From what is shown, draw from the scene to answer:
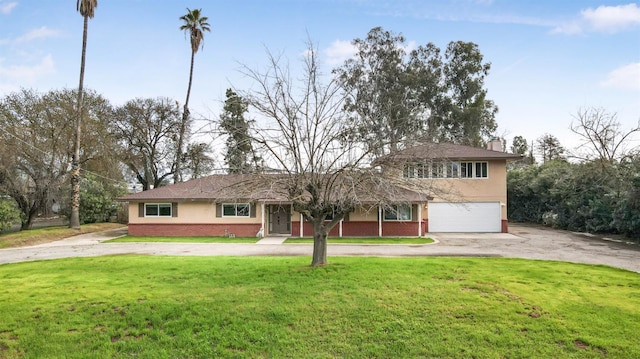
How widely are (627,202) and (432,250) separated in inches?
420

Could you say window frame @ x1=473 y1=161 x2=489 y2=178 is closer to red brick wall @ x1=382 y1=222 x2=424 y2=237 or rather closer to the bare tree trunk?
red brick wall @ x1=382 y1=222 x2=424 y2=237

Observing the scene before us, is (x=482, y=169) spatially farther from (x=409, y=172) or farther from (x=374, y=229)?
(x=409, y=172)

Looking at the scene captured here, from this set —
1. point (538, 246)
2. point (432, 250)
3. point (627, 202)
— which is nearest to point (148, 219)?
point (432, 250)

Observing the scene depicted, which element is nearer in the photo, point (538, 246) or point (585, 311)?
point (585, 311)

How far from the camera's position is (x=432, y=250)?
16.6 metres

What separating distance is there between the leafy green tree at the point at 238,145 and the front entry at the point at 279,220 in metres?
14.9

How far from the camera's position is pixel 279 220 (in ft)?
81.7

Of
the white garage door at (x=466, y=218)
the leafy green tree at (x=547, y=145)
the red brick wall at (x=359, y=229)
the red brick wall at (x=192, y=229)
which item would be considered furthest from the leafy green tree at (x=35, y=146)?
the leafy green tree at (x=547, y=145)

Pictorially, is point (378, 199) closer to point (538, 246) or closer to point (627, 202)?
point (538, 246)

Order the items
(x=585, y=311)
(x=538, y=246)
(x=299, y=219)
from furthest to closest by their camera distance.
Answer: (x=299, y=219)
(x=538, y=246)
(x=585, y=311)

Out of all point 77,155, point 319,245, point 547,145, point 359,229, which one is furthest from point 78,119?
point 547,145

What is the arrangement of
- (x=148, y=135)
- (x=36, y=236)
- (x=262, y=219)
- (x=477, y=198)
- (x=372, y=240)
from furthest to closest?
(x=148, y=135), (x=477, y=198), (x=262, y=219), (x=36, y=236), (x=372, y=240)

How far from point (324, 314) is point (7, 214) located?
22685 mm

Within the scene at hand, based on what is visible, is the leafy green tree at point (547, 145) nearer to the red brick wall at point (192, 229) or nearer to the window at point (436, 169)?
the red brick wall at point (192, 229)
